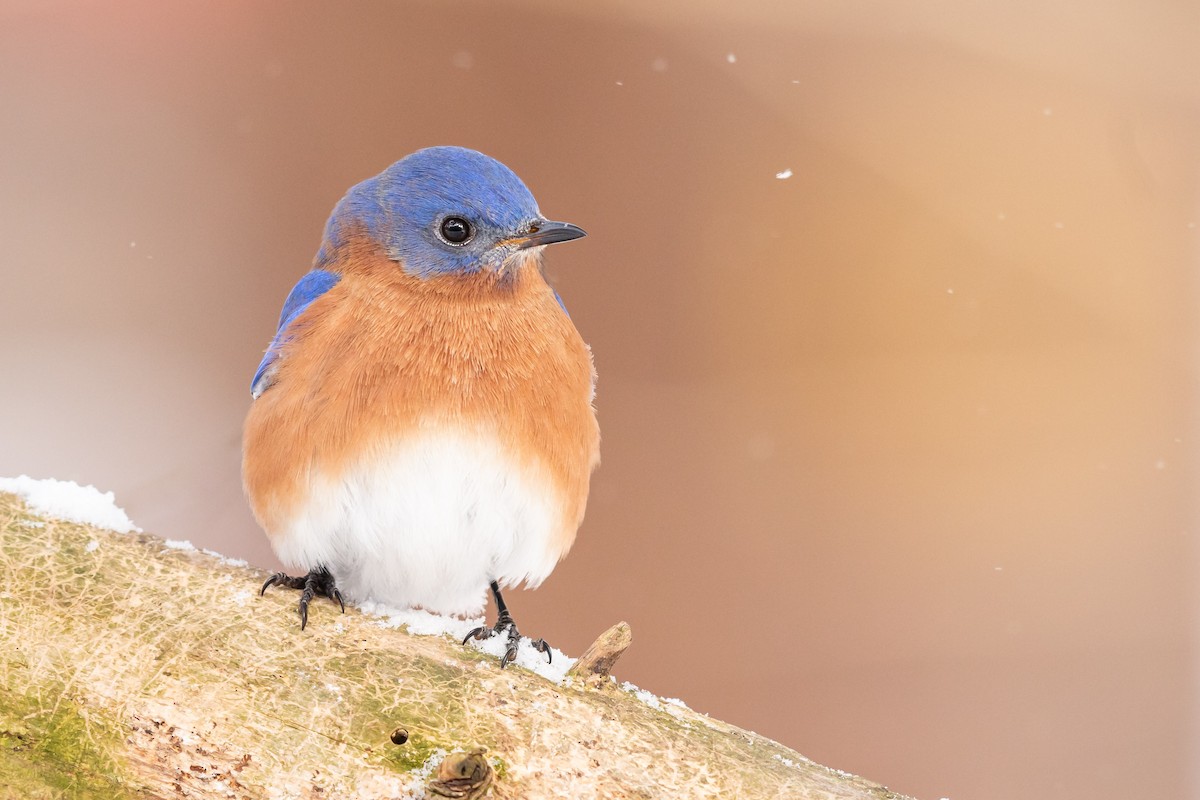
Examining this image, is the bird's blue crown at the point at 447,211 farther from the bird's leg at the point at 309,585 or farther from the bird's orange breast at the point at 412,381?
the bird's leg at the point at 309,585

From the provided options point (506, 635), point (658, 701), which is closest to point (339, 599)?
point (506, 635)

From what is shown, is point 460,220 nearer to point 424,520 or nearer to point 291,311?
point 291,311

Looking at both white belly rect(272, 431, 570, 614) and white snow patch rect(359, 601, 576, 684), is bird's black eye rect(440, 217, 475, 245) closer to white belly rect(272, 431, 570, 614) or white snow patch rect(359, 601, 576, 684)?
white belly rect(272, 431, 570, 614)

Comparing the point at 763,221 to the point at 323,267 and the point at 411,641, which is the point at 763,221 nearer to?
the point at 323,267

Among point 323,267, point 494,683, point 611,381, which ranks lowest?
point 494,683

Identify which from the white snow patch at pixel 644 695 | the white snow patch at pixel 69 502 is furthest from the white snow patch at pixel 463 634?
the white snow patch at pixel 69 502

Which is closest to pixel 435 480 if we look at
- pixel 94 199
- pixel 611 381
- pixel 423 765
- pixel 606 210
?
pixel 423 765
